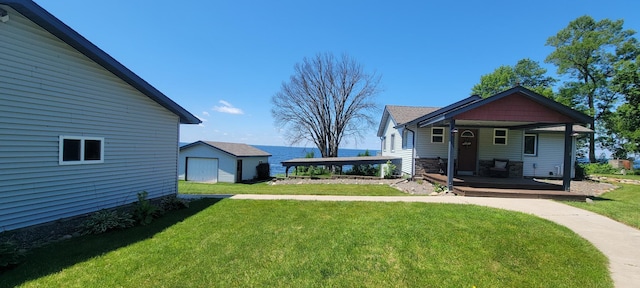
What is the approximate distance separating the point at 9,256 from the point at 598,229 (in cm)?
984

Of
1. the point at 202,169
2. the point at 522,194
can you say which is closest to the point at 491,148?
the point at 522,194

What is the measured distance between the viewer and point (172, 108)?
8.35m

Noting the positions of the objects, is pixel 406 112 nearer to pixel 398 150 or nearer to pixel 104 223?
pixel 398 150

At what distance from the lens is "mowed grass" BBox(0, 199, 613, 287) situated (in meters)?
3.30

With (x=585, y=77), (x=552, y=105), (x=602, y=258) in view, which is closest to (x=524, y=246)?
(x=602, y=258)

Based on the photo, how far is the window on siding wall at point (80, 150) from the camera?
224 inches

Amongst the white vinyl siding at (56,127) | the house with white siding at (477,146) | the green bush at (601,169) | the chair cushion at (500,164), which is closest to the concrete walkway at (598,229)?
the house with white siding at (477,146)

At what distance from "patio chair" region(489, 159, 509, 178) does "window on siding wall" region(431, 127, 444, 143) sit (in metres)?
2.57

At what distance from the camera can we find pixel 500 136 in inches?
516

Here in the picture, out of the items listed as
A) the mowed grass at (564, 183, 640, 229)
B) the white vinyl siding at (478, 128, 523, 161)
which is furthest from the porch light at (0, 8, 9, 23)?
the white vinyl siding at (478, 128, 523, 161)

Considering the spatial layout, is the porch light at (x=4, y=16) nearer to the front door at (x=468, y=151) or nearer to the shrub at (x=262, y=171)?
the front door at (x=468, y=151)

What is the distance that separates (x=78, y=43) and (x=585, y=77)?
1371 inches

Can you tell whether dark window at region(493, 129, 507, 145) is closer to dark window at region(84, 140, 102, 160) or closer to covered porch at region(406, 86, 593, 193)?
covered porch at region(406, 86, 593, 193)

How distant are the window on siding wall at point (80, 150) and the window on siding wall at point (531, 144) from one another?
17.8 metres
